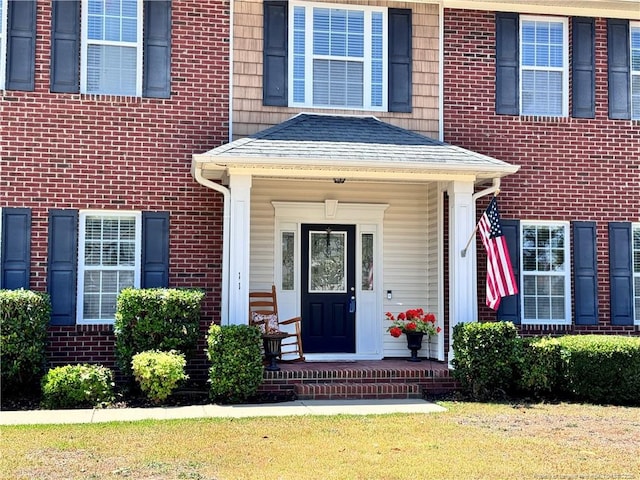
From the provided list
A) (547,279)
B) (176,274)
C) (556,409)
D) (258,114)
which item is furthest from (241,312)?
(547,279)

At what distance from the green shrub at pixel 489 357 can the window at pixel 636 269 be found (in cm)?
311

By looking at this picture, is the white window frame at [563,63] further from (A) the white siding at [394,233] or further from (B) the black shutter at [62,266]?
(B) the black shutter at [62,266]

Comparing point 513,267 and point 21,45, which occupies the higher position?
point 21,45

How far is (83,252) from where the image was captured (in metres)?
10.6

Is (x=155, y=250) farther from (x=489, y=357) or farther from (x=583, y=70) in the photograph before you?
(x=583, y=70)

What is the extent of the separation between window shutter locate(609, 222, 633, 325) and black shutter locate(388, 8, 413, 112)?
3765 millimetres

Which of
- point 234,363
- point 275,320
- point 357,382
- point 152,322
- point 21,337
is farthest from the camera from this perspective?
point 275,320

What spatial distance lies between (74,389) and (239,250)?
2.58 metres

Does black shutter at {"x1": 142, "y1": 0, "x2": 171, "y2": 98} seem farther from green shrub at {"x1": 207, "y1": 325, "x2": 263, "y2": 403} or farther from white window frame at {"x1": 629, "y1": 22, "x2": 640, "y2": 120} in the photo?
white window frame at {"x1": 629, "y1": 22, "x2": 640, "y2": 120}

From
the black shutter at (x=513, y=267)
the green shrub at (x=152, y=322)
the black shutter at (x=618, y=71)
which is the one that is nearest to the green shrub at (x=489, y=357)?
the black shutter at (x=513, y=267)

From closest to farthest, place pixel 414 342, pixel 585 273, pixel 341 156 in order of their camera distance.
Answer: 1. pixel 341 156
2. pixel 414 342
3. pixel 585 273

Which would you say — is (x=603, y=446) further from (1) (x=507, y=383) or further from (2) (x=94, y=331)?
(2) (x=94, y=331)

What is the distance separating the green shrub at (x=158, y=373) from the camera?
9.14m

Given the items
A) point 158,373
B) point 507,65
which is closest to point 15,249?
point 158,373
